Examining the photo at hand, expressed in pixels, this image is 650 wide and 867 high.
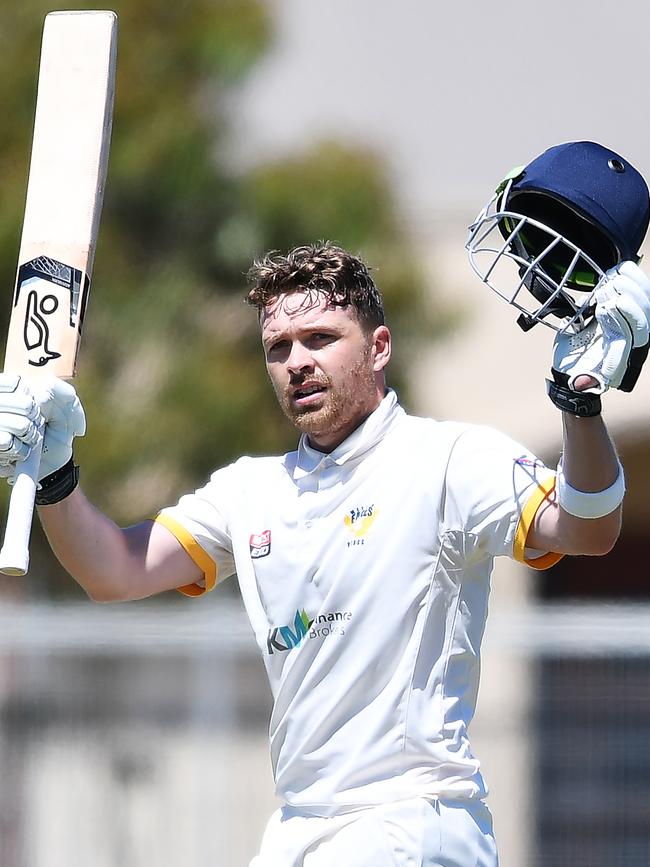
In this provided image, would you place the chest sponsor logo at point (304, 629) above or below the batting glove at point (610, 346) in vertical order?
below

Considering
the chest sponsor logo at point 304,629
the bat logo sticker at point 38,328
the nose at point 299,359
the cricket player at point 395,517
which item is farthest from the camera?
the bat logo sticker at point 38,328

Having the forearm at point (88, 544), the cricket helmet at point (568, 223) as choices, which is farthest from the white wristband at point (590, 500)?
the forearm at point (88, 544)

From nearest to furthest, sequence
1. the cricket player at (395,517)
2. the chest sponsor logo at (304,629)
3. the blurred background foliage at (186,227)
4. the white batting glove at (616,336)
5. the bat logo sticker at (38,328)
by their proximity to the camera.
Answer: the white batting glove at (616,336)
the cricket player at (395,517)
the chest sponsor logo at (304,629)
the bat logo sticker at (38,328)
the blurred background foliage at (186,227)

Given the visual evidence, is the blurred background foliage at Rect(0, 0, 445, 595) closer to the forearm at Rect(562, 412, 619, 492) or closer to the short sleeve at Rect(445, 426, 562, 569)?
the short sleeve at Rect(445, 426, 562, 569)

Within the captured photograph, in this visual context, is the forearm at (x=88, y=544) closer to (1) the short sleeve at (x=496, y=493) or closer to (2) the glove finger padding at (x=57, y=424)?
(2) the glove finger padding at (x=57, y=424)

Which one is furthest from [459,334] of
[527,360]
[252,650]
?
[252,650]

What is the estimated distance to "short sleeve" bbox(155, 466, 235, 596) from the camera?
2.88 metres

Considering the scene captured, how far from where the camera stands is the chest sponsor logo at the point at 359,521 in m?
2.59

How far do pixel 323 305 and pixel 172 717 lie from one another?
10.1ft

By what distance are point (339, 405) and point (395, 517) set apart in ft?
0.73

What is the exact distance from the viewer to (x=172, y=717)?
5.52m

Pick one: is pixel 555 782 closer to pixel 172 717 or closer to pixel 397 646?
pixel 172 717

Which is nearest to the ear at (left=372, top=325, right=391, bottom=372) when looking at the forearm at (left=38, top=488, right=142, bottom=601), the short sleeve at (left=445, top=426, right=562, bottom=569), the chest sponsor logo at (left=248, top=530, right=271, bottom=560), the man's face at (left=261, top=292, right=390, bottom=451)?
the man's face at (left=261, top=292, right=390, bottom=451)

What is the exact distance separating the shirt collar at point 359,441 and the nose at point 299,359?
0.14 meters
